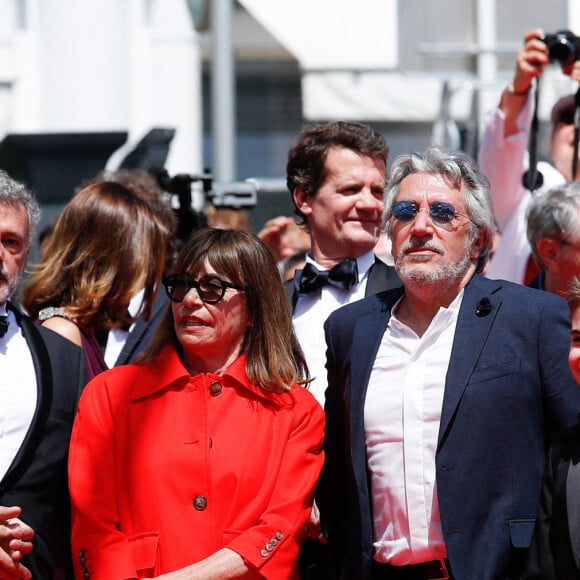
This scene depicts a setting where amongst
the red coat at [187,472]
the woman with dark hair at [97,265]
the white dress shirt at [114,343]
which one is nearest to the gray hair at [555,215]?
the red coat at [187,472]

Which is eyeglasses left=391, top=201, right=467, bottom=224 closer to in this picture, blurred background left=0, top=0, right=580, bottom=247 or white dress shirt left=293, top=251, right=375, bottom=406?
white dress shirt left=293, top=251, right=375, bottom=406

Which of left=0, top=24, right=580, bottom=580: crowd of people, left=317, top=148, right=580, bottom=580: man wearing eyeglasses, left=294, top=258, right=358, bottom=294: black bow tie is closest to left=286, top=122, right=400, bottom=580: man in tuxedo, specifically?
left=294, top=258, right=358, bottom=294: black bow tie

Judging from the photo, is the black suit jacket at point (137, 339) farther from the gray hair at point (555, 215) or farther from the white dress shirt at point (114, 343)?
the gray hair at point (555, 215)

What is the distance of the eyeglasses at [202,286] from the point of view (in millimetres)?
3812

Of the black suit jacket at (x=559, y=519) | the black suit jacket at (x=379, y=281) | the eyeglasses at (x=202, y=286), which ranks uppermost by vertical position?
the eyeglasses at (x=202, y=286)

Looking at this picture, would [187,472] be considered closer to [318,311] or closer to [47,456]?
[47,456]

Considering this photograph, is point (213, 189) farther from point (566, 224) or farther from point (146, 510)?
point (146, 510)

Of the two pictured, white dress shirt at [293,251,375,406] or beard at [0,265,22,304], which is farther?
white dress shirt at [293,251,375,406]

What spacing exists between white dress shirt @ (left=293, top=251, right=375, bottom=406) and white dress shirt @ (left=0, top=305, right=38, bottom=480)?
37.2 inches

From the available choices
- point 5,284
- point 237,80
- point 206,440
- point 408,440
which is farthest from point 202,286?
point 237,80

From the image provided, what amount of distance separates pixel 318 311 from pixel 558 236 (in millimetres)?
842

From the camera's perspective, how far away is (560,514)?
3.21 m

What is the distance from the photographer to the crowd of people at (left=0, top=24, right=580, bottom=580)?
11.4 ft

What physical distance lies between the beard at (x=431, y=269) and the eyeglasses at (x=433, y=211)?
3.1 inches
